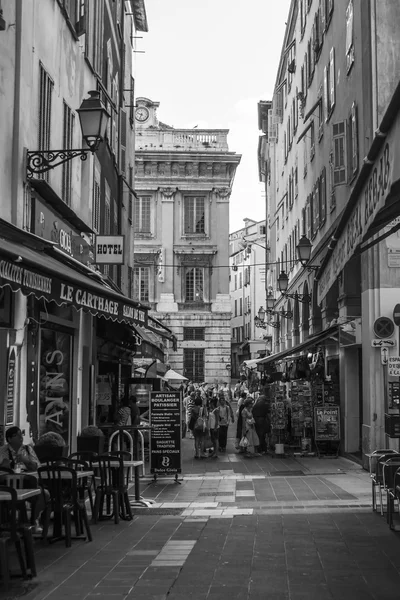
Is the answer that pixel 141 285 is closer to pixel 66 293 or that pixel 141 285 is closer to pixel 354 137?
pixel 354 137

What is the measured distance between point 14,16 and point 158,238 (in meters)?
43.1

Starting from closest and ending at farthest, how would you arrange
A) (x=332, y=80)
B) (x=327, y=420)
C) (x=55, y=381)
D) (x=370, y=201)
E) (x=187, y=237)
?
(x=370, y=201) < (x=55, y=381) < (x=327, y=420) < (x=332, y=80) < (x=187, y=237)

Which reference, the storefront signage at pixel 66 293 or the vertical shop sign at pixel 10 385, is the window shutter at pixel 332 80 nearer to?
the storefront signage at pixel 66 293

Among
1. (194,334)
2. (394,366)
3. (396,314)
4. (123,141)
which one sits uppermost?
(123,141)

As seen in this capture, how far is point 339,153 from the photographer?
22.5m

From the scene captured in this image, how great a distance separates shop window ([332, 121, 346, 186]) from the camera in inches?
875

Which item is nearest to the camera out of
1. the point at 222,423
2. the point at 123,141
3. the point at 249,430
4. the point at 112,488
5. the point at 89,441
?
the point at 112,488

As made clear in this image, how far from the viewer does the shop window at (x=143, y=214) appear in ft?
183

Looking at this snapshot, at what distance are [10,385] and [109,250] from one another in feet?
26.4

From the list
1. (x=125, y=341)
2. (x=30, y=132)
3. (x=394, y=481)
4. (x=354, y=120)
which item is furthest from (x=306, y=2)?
(x=394, y=481)

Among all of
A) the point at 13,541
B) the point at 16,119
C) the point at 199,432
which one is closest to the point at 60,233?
the point at 16,119

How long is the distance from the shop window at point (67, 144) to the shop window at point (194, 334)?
126 feet

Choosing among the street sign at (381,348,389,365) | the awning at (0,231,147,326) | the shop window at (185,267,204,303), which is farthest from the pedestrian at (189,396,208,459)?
the shop window at (185,267,204,303)

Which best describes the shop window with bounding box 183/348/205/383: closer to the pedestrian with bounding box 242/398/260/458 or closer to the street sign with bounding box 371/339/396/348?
the pedestrian with bounding box 242/398/260/458
